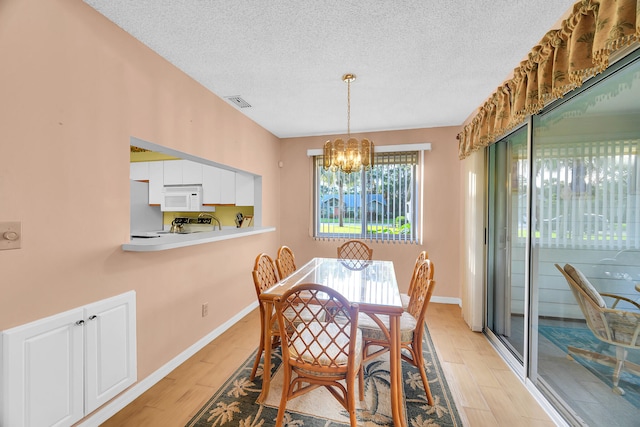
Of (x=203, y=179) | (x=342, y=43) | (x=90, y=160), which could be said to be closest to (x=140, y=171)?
(x=203, y=179)

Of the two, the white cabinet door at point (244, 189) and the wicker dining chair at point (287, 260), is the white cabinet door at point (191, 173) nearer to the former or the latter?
the white cabinet door at point (244, 189)

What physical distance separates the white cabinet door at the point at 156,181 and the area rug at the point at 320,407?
3.26 metres

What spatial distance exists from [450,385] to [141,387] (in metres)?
2.29

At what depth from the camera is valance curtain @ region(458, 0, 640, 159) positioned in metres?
1.05

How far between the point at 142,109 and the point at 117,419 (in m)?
2.07

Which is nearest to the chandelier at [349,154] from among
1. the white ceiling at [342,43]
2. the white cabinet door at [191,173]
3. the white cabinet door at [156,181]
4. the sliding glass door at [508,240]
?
the white ceiling at [342,43]

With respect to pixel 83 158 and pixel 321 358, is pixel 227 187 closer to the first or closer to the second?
pixel 83 158

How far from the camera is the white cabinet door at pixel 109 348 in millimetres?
1545

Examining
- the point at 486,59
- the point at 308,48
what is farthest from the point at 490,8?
the point at 308,48

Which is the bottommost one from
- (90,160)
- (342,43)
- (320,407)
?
(320,407)

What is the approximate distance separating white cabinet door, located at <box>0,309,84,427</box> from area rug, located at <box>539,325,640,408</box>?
2.94 m

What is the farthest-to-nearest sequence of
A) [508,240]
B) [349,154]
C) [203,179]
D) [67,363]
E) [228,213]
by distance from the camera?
[228,213]
[203,179]
[508,240]
[349,154]
[67,363]

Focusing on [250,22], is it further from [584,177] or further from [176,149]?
[584,177]

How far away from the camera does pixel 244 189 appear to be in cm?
385
